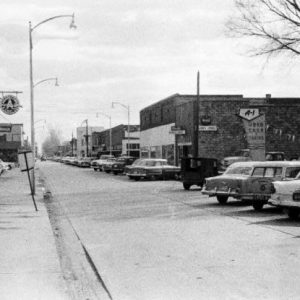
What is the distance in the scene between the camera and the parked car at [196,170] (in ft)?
88.8

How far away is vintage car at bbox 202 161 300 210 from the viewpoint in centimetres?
1662

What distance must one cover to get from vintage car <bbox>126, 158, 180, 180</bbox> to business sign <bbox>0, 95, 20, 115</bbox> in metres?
8.96

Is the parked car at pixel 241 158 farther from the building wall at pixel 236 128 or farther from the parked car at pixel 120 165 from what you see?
the parked car at pixel 120 165

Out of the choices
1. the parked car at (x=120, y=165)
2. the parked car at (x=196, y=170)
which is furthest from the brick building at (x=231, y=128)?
the parked car at (x=196, y=170)

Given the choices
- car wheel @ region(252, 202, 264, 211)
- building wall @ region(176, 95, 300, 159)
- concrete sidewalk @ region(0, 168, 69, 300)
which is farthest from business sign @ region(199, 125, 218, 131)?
concrete sidewalk @ region(0, 168, 69, 300)

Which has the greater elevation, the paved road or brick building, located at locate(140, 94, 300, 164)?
brick building, located at locate(140, 94, 300, 164)

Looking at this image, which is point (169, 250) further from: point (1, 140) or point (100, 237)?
point (1, 140)

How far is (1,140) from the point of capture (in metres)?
123

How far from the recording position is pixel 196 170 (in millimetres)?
27219

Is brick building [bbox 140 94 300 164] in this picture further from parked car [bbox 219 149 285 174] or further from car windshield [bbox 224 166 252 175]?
car windshield [bbox 224 166 252 175]

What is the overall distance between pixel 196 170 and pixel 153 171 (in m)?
9.64

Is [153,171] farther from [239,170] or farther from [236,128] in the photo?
[239,170]

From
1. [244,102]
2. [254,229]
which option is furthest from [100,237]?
[244,102]

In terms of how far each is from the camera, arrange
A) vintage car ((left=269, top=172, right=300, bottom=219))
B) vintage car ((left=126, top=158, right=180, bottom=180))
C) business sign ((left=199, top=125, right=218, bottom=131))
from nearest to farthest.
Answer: vintage car ((left=269, top=172, right=300, bottom=219)) < vintage car ((left=126, top=158, right=180, bottom=180)) < business sign ((left=199, top=125, right=218, bottom=131))
